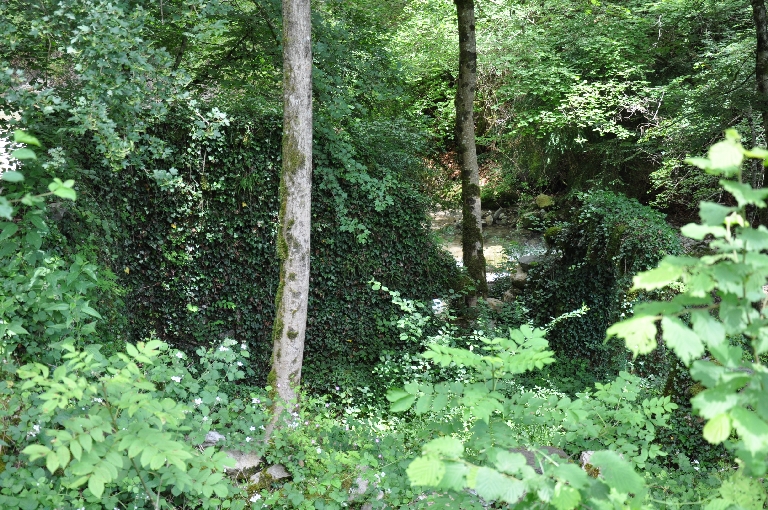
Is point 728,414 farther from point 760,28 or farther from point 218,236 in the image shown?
point 760,28

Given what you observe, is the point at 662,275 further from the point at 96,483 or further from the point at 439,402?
the point at 96,483

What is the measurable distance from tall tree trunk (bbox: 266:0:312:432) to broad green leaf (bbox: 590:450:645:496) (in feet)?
11.0

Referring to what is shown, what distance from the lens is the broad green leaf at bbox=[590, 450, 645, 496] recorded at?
4.92 ft

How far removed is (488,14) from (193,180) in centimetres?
791

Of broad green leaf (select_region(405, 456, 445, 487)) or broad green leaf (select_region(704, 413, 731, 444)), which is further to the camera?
broad green leaf (select_region(405, 456, 445, 487))

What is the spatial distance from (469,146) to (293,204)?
13.5ft

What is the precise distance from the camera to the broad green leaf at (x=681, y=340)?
1200 mm

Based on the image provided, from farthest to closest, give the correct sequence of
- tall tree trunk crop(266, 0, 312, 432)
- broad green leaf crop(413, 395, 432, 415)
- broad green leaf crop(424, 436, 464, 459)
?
tall tree trunk crop(266, 0, 312, 432) → broad green leaf crop(413, 395, 432, 415) → broad green leaf crop(424, 436, 464, 459)

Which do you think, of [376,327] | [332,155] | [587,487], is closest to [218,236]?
[332,155]

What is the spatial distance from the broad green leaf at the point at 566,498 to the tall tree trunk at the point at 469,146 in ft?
22.0

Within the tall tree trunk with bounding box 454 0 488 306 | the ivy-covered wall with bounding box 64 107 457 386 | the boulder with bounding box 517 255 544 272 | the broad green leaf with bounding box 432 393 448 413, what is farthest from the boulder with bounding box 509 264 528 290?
the broad green leaf with bounding box 432 393 448 413

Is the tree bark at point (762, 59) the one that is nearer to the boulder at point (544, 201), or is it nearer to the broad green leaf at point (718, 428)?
the boulder at point (544, 201)

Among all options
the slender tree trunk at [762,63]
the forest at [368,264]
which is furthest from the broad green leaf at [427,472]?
the slender tree trunk at [762,63]

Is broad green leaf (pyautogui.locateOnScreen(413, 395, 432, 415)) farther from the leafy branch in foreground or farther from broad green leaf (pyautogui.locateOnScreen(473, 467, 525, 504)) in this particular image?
the leafy branch in foreground
